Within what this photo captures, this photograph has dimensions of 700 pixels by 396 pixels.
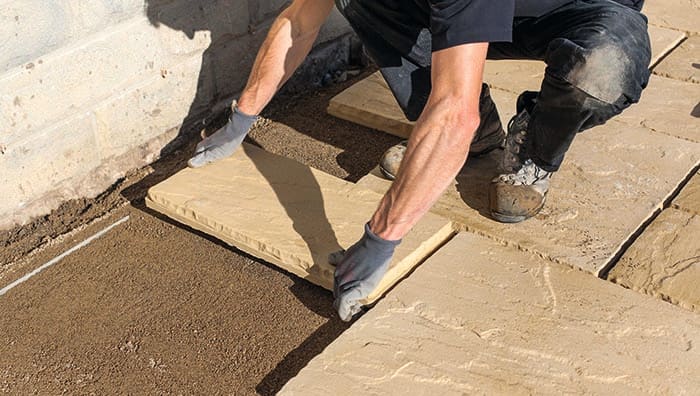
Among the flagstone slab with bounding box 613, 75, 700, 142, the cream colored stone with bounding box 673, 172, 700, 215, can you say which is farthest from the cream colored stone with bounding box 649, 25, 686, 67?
the cream colored stone with bounding box 673, 172, 700, 215

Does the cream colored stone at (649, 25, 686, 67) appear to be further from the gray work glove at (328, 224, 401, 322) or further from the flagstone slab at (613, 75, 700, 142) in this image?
the gray work glove at (328, 224, 401, 322)

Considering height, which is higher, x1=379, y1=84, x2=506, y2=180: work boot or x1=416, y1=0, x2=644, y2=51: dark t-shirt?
x1=416, y1=0, x2=644, y2=51: dark t-shirt

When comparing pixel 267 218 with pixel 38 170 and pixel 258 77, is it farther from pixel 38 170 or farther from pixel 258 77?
pixel 38 170

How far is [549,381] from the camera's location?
2398 mm

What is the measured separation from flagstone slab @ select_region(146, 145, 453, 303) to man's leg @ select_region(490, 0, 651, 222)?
0.33 metres

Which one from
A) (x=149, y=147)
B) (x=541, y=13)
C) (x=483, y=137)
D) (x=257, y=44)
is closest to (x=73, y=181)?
(x=149, y=147)

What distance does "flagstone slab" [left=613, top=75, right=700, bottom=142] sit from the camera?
3687 millimetres

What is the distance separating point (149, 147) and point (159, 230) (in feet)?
1.79

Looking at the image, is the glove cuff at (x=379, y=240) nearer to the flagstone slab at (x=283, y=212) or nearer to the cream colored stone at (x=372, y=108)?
the flagstone slab at (x=283, y=212)

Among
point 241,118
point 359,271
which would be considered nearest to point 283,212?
point 241,118

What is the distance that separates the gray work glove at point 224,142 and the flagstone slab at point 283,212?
0.11 feet

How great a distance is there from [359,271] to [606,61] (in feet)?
3.52

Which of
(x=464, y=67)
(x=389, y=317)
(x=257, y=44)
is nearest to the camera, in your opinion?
(x=464, y=67)

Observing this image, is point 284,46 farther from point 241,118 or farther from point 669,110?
point 669,110
